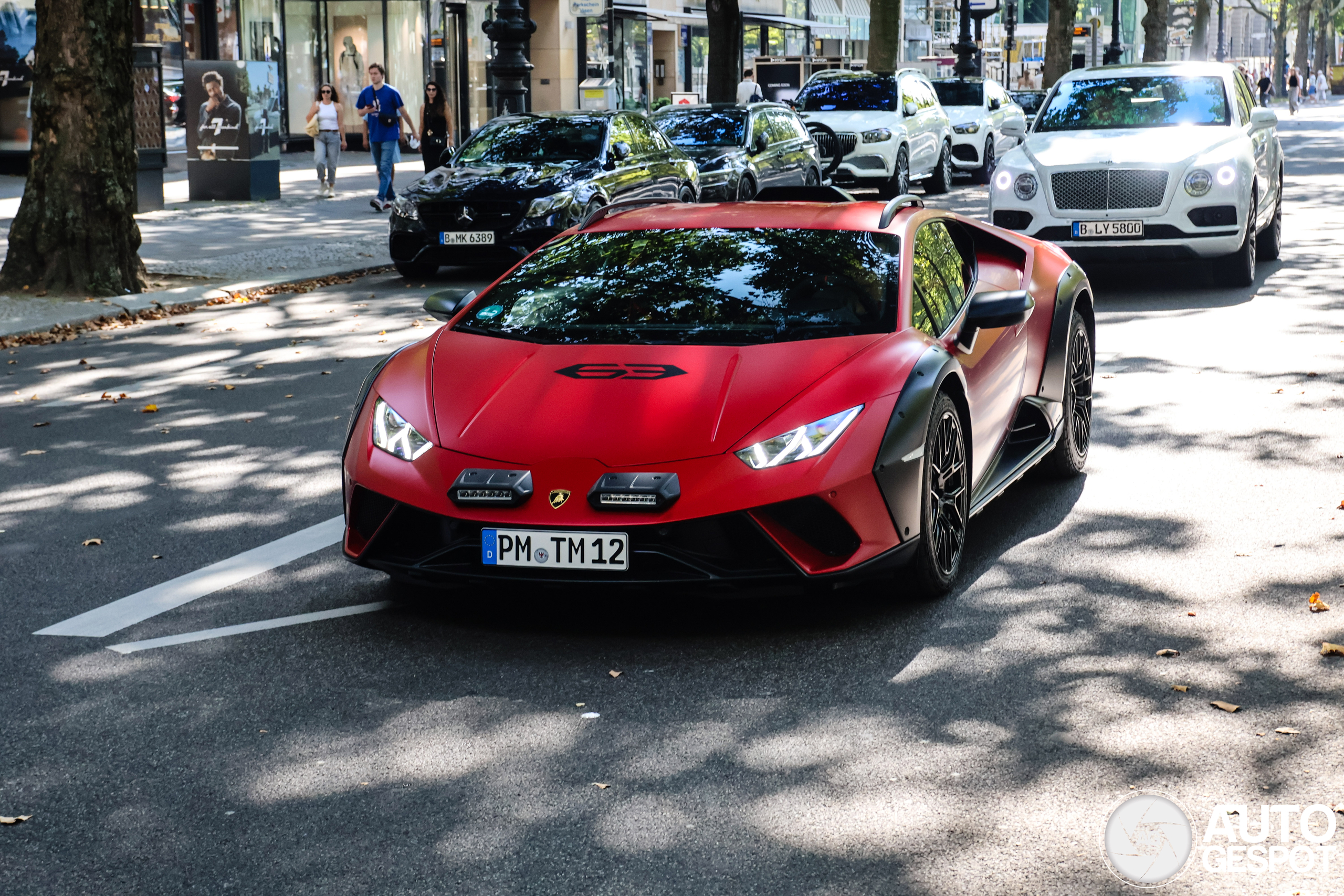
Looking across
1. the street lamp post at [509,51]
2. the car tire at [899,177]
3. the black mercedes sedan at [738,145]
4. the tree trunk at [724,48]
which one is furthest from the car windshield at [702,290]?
the tree trunk at [724,48]

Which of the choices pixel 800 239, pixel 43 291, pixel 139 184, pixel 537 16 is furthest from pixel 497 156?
pixel 537 16

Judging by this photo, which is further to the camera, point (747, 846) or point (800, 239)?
point (800, 239)

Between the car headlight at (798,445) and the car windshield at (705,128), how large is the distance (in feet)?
49.9

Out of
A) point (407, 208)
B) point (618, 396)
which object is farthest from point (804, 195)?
point (407, 208)

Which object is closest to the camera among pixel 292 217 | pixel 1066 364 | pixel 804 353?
pixel 804 353

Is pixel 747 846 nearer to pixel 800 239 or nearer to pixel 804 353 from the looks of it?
pixel 804 353

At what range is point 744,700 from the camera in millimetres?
4535

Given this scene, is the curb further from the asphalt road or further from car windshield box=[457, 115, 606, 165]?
the asphalt road

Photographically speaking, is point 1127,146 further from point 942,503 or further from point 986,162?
point 986,162

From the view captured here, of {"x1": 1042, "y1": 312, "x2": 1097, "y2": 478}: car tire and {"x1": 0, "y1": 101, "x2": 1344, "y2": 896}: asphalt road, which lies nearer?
{"x1": 0, "y1": 101, "x2": 1344, "y2": 896}: asphalt road

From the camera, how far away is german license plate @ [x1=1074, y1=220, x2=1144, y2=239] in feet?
43.7

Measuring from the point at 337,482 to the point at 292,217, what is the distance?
1393 centimetres

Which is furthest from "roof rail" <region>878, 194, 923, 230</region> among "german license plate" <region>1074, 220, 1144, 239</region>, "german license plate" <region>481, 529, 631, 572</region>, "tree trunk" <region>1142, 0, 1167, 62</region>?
"tree trunk" <region>1142, 0, 1167, 62</region>

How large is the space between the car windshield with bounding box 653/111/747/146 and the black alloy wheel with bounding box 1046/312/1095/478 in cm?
1283
